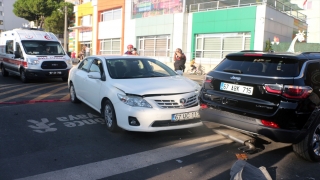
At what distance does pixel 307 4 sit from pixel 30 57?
93.1 feet

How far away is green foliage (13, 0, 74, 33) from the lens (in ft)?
168

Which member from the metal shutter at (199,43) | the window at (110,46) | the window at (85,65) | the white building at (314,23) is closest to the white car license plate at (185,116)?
the window at (85,65)

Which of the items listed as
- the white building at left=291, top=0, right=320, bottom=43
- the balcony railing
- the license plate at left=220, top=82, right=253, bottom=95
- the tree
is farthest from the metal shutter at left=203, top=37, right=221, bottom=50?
the tree

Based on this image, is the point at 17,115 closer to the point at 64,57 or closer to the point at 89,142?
the point at 89,142

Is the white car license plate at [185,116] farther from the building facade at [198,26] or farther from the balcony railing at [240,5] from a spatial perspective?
the balcony railing at [240,5]

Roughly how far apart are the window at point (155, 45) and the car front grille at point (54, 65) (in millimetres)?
14572

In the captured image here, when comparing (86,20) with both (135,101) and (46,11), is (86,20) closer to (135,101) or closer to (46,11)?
(46,11)

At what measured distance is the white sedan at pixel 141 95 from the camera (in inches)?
215

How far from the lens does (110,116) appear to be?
20.0ft

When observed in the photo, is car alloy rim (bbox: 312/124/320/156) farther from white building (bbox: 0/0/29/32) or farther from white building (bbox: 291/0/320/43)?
white building (bbox: 0/0/29/32)

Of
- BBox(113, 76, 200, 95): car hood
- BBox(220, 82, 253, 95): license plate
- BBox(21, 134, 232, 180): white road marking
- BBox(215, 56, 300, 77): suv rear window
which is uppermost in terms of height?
BBox(215, 56, 300, 77): suv rear window

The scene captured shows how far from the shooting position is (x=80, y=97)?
8219mm

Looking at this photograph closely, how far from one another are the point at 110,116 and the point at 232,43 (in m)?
18.0

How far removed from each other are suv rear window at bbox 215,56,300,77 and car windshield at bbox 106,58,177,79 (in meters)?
1.94
